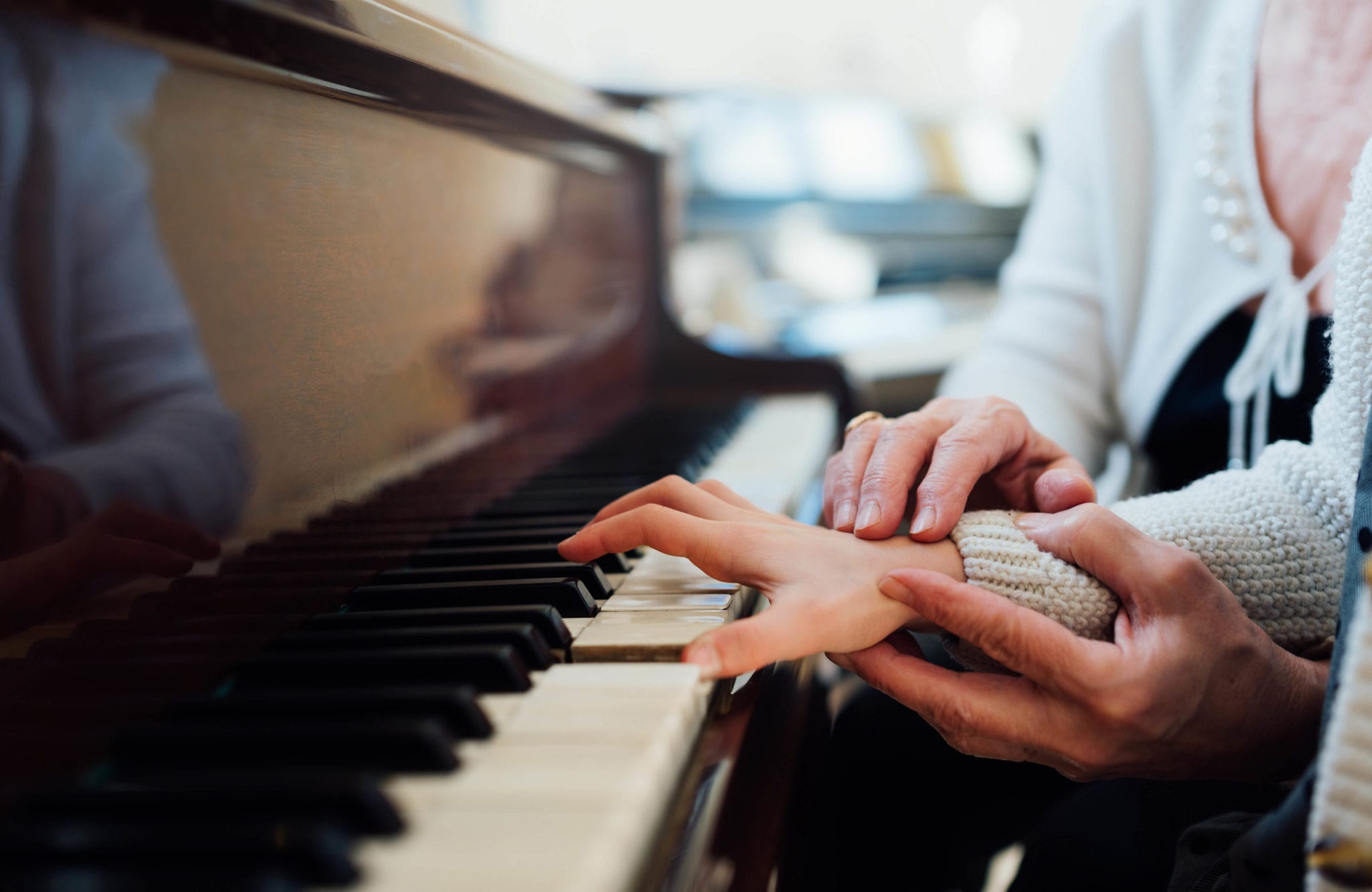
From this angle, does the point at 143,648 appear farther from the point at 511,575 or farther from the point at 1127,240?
the point at 1127,240

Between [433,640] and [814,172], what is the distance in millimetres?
2531

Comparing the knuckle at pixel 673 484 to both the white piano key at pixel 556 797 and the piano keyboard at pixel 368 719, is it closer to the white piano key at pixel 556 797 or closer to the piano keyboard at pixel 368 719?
the piano keyboard at pixel 368 719

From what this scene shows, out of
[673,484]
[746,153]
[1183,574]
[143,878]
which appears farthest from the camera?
[746,153]

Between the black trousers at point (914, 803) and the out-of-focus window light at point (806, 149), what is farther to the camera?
the out-of-focus window light at point (806, 149)

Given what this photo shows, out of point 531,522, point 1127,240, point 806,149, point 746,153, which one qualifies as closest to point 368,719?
point 531,522

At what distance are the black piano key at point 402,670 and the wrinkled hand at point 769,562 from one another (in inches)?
3.8

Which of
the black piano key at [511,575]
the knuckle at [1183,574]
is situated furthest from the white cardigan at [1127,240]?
the black piano key at [511,575]

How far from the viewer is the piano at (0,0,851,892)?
0.37 metres

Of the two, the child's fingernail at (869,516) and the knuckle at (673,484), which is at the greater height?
the knuckle at (673,484)

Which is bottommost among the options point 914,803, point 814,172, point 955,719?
point 914,803

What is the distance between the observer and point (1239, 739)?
1.94 ft

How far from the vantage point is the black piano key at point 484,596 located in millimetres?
589

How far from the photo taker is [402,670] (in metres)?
0.49

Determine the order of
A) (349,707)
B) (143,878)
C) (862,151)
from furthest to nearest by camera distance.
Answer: (862,151)
(349,707)
(143,878)
